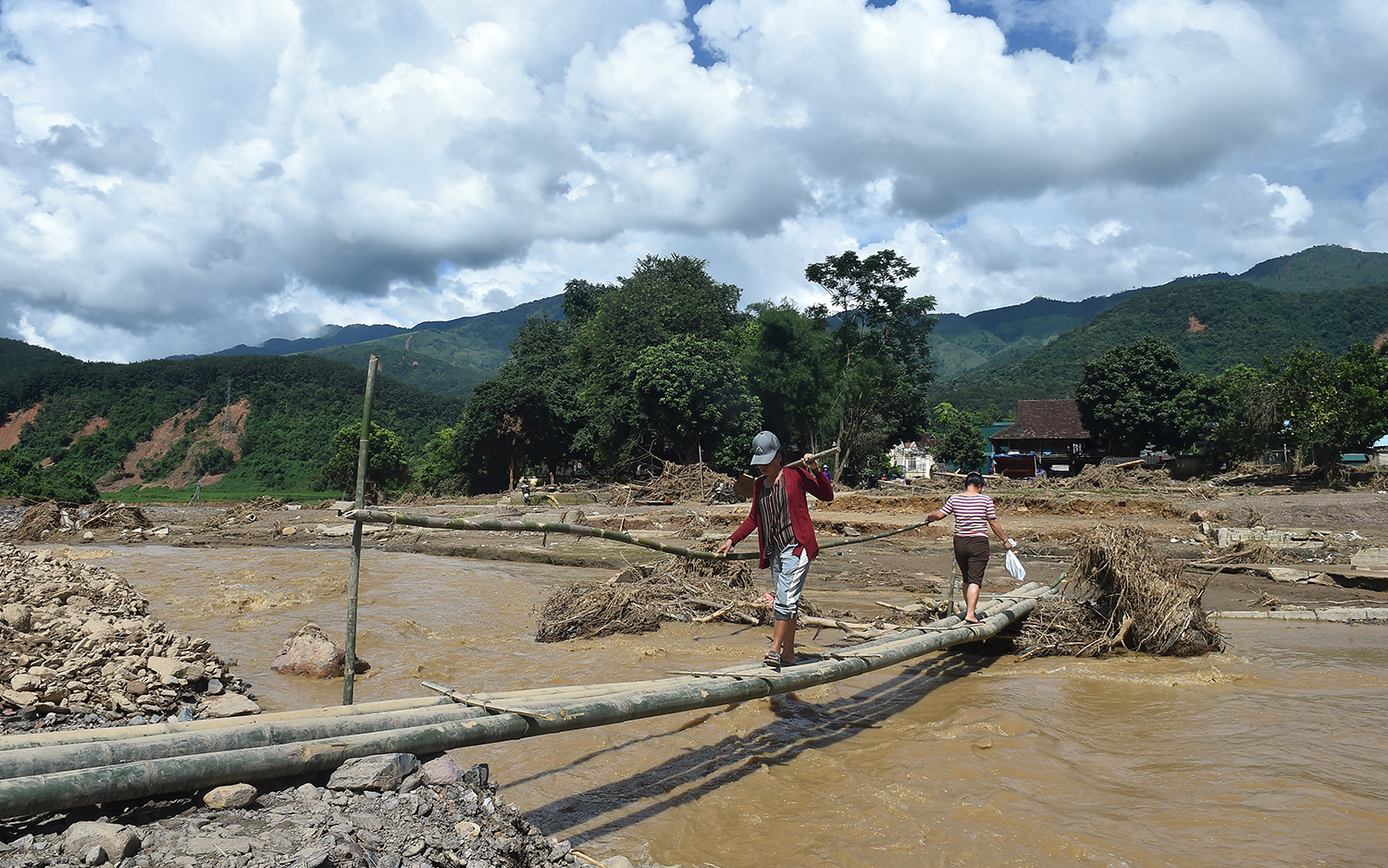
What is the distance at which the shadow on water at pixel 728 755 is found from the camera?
4.02 metres

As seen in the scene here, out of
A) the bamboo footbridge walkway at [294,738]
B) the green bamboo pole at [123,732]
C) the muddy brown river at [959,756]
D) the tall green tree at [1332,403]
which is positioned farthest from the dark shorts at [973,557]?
the tall green tree at [1332,403]

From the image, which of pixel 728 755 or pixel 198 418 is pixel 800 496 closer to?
pixel 728 755

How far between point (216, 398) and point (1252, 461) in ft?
272

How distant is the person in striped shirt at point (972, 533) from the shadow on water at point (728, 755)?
805 millimetres

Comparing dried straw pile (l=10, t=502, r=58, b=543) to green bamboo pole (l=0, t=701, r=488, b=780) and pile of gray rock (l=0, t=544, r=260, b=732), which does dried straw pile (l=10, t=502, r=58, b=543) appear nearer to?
pile of gray rock (l=0, t=544, r=260, b=732)

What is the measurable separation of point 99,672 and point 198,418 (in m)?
80.2

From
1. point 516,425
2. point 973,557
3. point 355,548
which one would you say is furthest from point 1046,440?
point 355,548

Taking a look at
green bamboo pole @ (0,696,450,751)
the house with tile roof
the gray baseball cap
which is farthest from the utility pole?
green bamboo pole @ (0,696,450,751)

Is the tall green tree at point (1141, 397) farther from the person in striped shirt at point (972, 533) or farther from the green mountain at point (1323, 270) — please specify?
the green mountain at point (1323, 270)

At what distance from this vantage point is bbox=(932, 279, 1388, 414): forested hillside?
84562mm

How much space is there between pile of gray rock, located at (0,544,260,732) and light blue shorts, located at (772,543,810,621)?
3.52 meters

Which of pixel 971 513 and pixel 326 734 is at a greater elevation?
Answer: pixel 971 513

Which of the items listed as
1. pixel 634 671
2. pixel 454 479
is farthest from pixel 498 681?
pixel 454 479

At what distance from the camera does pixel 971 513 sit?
7078mm
